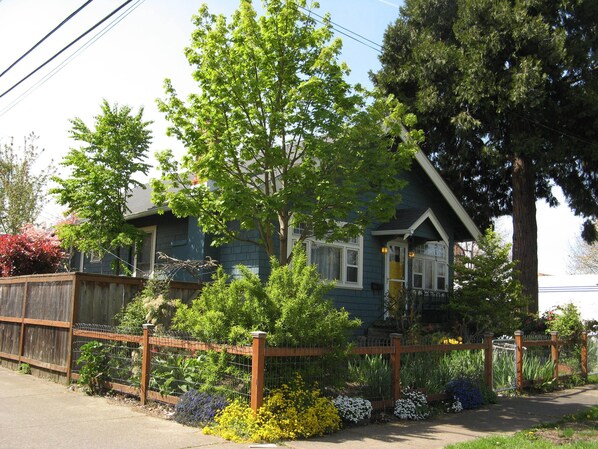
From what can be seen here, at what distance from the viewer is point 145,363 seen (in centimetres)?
930

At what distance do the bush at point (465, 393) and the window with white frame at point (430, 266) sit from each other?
26.8ft

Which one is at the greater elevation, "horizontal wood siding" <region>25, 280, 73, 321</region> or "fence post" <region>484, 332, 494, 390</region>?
"horizontal wood siding" <region>25, 280, 73, 321</region>

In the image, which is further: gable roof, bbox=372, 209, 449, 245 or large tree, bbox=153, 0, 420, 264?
gable roof, bbox=372, 209, 449, 245

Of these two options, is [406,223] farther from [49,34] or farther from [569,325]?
[49,34]

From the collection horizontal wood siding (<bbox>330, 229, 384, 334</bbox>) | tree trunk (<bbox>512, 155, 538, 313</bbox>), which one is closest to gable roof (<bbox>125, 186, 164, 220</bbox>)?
horizontal wood siding (<bbox>330, 229, 384, 334</bbox>)

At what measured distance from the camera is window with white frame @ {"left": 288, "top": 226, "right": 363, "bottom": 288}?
15.6 m

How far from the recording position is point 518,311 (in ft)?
55.5

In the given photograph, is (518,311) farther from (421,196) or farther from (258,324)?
(258,324)

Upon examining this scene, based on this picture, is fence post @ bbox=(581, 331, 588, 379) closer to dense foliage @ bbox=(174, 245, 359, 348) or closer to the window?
dense foliage @ bbox=(174, 245, 359, 348)

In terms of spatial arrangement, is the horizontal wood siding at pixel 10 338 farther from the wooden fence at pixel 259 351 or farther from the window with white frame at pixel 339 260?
the window with white frame at pixel 339 260

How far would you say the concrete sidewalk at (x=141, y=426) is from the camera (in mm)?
7047

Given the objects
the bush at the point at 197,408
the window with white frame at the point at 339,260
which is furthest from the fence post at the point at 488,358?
the bush at the point at 197,408

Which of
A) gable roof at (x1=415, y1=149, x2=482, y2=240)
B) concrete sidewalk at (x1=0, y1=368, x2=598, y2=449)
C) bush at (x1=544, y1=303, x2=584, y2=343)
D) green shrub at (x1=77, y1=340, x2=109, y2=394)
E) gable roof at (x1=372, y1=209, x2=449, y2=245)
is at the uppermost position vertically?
gable roof at (x1=415, y1=149, x2=482, y2=240)

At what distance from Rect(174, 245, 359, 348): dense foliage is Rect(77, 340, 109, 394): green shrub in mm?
2475
